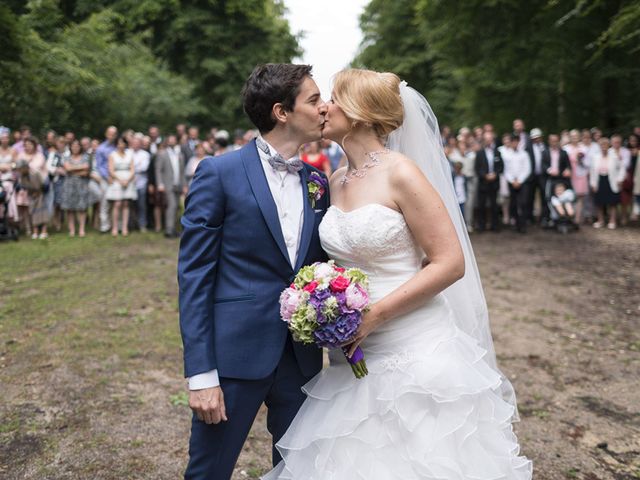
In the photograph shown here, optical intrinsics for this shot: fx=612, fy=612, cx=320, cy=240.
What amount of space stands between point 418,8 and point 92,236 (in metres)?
12.4

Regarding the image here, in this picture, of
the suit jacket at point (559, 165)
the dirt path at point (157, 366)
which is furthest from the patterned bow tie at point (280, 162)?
the suit jacket at point (559, 165)

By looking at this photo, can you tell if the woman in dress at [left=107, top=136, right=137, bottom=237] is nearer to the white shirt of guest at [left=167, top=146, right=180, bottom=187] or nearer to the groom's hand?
the white shirt of guest at [left=167, top=146, right=180, bottom=187]

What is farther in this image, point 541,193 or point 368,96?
point 541,193

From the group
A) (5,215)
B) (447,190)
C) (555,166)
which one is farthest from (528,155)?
(447,190)

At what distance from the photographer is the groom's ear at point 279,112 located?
2.73 meters

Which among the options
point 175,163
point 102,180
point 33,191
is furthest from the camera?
point 175,163

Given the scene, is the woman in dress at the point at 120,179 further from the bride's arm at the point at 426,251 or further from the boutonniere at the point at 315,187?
the bride's arm at the point at 426,251

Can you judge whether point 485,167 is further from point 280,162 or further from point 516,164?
point 280,162

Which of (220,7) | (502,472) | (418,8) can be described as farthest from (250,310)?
(220,7)

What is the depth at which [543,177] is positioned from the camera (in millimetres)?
14617

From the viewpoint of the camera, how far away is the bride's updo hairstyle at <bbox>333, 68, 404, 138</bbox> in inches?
109

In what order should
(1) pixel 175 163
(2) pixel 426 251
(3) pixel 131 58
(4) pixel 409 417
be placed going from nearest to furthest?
(4) pixel 409 417 < (2) pixel 426 251 < (1) pixel 175 163 < (3) pixel 131 58

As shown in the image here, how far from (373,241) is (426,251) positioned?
0.24m

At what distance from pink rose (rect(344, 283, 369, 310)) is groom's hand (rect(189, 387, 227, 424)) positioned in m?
0.67
